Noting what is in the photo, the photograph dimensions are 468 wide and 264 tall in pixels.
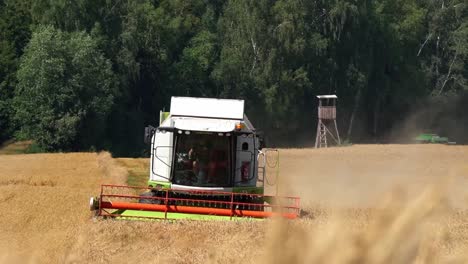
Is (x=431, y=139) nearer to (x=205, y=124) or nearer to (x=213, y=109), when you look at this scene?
(x=213, y=109)

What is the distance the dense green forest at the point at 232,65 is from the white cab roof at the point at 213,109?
35372mm

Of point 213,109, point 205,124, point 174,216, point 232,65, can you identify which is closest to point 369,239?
point 174,216

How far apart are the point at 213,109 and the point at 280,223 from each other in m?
14.7

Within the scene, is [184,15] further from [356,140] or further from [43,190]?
[43,190]

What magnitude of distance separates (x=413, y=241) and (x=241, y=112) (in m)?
14.5

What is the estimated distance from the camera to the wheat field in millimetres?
2605

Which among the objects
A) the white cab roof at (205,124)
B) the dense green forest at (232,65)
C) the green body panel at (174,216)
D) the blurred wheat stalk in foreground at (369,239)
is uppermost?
the dense green forest at (232,65)

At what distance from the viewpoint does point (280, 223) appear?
97.2 inches

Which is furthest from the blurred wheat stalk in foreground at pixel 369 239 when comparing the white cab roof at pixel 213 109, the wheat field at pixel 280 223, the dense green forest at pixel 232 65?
the dense green forest at pixel 232 65

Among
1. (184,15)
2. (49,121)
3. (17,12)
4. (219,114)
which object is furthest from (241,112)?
(184,15)

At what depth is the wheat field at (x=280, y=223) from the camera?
2605mm

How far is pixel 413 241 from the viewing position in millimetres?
2660

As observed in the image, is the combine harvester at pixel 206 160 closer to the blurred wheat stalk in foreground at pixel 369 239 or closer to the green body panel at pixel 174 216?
the green body panel at pixel 174 216

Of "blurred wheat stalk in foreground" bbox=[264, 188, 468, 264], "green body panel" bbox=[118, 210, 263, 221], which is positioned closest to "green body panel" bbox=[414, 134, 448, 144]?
"green body panel" bbox=[118, 210, 263, 221]
